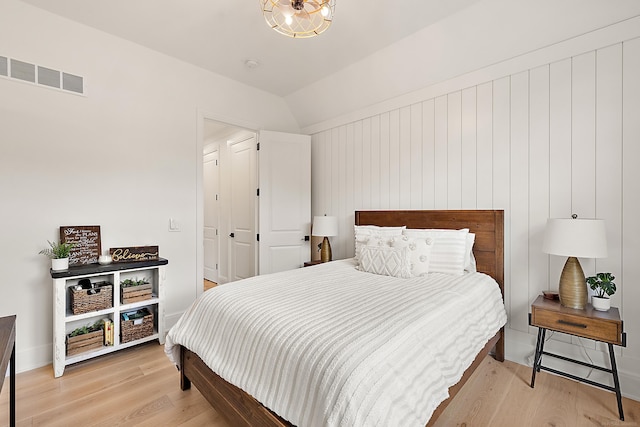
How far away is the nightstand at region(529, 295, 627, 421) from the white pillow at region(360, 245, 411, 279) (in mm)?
907

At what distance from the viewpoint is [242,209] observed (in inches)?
178

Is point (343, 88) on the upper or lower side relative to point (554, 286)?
upper

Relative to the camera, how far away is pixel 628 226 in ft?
6.49

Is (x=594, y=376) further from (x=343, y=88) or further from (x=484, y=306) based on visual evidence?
(x=343, y=88)

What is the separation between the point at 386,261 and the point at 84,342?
2.56 metres

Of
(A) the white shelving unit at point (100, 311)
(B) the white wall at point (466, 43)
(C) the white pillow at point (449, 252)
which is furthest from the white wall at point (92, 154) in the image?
(C) the white pillow at point (449, 252)

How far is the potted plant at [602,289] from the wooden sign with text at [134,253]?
11.6 ft

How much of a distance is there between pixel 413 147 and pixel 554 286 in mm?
1720

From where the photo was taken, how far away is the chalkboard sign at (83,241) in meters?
2.47

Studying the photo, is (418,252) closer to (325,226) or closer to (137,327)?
(325,226)

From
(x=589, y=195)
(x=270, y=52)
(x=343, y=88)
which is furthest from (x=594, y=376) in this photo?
(x=270, y=52)

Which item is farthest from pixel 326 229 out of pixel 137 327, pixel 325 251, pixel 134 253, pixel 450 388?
pixel 450 388

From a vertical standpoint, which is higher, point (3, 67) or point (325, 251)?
point (3, 67)

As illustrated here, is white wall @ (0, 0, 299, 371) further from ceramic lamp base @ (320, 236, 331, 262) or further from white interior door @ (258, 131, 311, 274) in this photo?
ceramic lamp base @ (320, 236, 331, 262)
